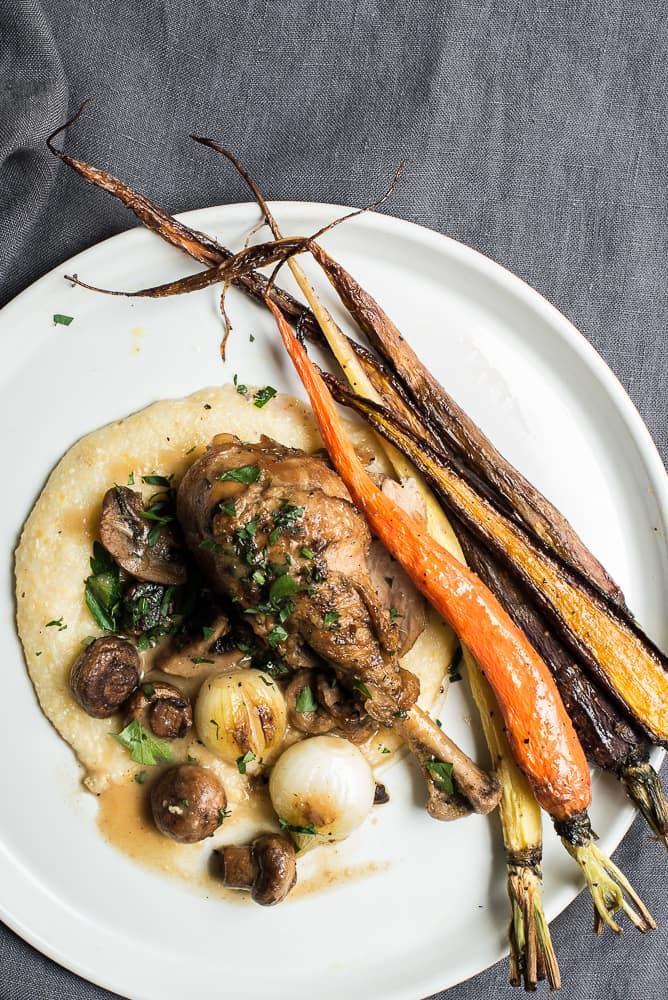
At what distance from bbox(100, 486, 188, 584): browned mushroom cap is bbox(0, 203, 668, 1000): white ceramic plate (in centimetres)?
48

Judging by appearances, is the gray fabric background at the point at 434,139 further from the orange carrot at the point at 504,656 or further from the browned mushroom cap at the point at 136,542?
the browned mushroom cap at the point at 136,542

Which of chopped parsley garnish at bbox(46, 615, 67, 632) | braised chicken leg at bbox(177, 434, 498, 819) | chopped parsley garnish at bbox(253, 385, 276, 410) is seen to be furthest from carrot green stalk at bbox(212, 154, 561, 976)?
chopped parsley garnish at bbox(46, 615, 67, 632)

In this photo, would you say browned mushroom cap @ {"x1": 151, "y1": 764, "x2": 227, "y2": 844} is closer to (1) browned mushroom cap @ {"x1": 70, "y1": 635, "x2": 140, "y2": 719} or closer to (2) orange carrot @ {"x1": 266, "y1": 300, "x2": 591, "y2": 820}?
(1) browned mushroom cap @ {"x1": 70, "y1": 635, "x2": 140, "y2": 719}

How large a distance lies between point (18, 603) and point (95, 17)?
2931 mm

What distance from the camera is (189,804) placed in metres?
3.72

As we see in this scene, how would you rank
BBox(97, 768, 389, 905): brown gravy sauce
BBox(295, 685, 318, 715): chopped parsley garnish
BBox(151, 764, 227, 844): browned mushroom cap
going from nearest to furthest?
BBox(151, 764, 227, 844): browned mushroom cap → BBox(295, 685, 318, 715): chopped parsley garnish → BBox(97, 768, 389, 905): brown gravy sauce

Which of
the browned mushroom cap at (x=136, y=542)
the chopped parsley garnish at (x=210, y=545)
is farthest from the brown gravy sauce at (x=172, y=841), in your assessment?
the chopped parsley garnish at (x=210, y=545)

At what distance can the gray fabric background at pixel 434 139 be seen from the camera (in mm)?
4188

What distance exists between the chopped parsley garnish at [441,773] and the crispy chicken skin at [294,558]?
1.45 ft

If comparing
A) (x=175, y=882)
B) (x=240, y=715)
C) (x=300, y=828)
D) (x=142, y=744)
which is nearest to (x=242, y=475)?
(x=240, y=715)

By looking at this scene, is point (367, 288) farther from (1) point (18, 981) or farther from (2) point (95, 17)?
(1) point (18, 981)

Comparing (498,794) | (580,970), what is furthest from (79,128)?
(580,970)

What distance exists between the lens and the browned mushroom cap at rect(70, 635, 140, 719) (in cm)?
373

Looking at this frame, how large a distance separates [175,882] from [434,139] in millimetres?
3934
